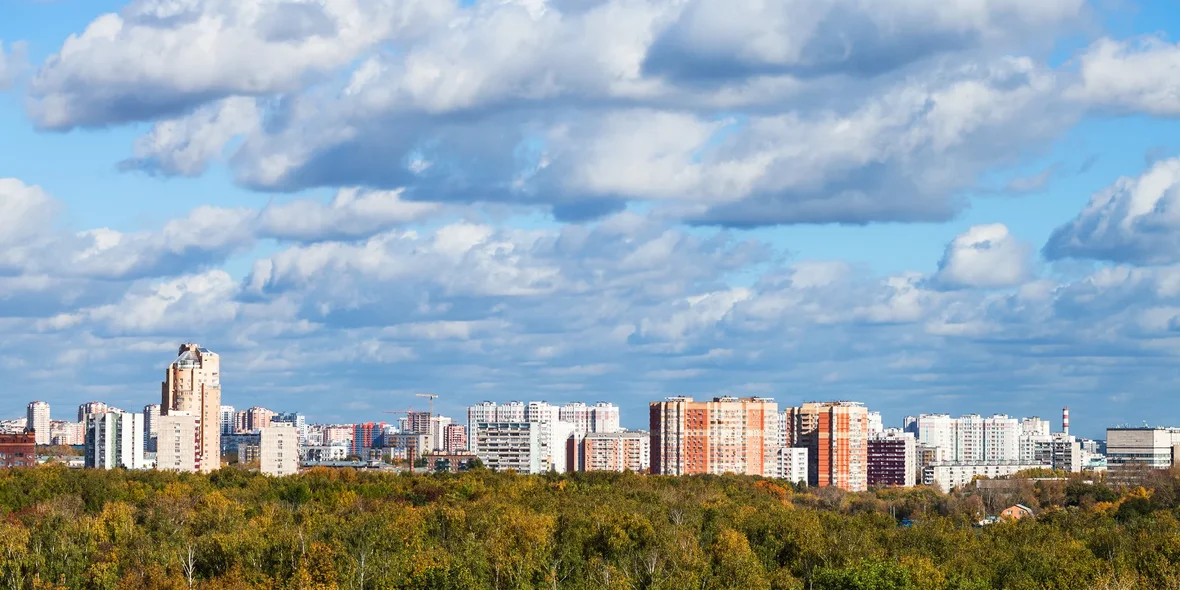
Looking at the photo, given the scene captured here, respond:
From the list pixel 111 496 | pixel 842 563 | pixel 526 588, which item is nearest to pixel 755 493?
pixel 111 496

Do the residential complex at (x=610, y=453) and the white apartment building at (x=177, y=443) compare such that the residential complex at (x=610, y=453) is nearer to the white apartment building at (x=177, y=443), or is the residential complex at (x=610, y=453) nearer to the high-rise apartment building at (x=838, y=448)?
the high-rise apartment building at (x=838, y=448)

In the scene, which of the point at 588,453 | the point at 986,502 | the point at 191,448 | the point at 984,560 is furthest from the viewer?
the point at 588,453

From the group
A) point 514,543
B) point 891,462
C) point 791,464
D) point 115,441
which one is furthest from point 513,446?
point 514,543

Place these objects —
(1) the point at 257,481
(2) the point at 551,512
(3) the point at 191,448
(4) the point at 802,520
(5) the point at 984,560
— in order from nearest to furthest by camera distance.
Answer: (5) the point at 984,560 < (4) the point at 802,520 < (2) the point at 551,512 < (1) the point at 257,481 < (3) the point at 191,448

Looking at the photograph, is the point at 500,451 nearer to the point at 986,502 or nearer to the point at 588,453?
the point at 588,453

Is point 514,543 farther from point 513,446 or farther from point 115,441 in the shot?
point 513,446

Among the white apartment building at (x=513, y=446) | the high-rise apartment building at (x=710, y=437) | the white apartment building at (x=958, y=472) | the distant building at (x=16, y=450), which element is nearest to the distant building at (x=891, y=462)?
the white apartment building at (x=958, y=472)

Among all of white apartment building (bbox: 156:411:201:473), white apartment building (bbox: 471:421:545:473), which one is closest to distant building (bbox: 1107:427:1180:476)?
white apartment building (bbox: 471:421:545:473)
